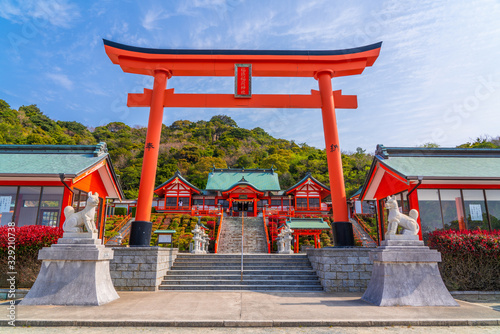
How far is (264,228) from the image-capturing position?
22969 mm

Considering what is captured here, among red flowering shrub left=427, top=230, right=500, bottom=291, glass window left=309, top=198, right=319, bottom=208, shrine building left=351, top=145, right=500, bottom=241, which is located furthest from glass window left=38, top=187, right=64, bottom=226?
glass window left=309, top=198, right=319, bottom=208

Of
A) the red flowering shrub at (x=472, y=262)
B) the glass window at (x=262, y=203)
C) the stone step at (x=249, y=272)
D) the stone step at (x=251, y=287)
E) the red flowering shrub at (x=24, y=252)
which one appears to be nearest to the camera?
the red flowering shrub at (x=24, y=252)

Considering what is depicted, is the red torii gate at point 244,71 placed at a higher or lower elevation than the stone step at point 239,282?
higher

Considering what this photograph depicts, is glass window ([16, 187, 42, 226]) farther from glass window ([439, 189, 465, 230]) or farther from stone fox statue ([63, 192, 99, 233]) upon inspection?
glass window ([439, 189, 465, 230])

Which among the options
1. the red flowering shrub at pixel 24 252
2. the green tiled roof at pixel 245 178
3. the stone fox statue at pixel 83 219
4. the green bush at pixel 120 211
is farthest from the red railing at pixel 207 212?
the stone fox statue at pixel 83 219

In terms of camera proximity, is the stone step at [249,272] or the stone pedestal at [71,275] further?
the stone step at [249,272]

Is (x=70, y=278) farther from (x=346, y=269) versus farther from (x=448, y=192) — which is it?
(x=448, y=192)

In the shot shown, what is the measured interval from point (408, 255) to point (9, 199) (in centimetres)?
1375

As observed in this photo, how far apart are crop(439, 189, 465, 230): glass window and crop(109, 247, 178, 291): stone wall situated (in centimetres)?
1066

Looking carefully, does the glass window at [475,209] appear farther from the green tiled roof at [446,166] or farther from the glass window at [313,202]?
the glass window at [313,202]

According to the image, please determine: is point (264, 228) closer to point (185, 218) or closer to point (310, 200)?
point (185, 218)

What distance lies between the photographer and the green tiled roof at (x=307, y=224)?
18641 millimetres

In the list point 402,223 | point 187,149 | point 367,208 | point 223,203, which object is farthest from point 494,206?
point 187,149

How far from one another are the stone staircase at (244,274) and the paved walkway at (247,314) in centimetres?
215
